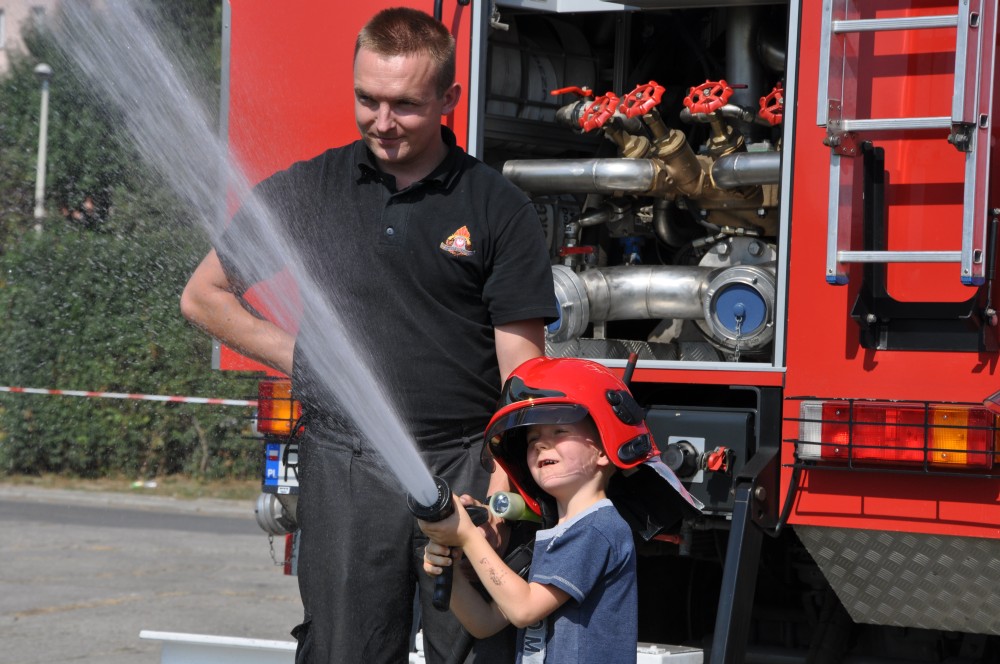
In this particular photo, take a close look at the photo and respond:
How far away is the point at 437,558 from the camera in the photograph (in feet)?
9.48

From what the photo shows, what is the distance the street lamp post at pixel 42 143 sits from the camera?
16250mm

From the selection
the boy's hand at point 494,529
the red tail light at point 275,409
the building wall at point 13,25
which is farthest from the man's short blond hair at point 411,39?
the building wall at point 13,25

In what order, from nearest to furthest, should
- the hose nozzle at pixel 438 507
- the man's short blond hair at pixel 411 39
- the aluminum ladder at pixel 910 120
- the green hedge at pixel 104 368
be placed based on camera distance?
the hose nozzle at pixel 438 507
the man's short blond hair at pixel 411 39
the aluminum ladder at pixel 910 120
the green hedge at pixel 104 368

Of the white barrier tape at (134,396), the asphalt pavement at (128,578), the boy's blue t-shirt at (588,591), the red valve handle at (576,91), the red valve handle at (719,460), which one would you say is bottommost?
the asphalt pavement at (128,578)

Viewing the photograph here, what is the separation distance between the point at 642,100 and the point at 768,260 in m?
0.72

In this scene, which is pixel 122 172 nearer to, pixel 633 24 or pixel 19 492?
pixel 19 492

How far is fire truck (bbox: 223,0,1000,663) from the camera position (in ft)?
12.8

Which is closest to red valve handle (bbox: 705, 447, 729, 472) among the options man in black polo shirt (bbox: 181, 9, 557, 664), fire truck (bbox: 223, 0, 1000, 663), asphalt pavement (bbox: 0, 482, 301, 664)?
fire truck (bbox: 223, 0, 1000, 663)

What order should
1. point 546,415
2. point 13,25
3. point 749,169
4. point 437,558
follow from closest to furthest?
point 437,558, point 546,415, point 749,169, point 13,25

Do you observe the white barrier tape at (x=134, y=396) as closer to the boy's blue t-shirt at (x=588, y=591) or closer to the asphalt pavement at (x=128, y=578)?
the asphalt pavement at (x=128, y=578)

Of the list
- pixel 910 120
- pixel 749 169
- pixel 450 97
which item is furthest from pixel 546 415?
pixel 749 169

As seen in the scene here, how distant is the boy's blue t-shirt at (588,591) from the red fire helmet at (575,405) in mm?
153

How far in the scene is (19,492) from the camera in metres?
15.0

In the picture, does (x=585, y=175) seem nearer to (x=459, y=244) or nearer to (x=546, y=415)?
(x=459, y=244)
